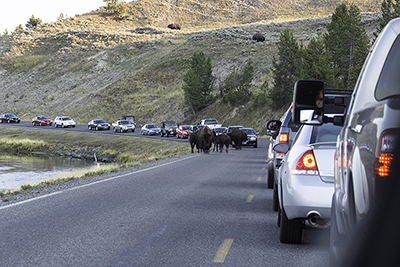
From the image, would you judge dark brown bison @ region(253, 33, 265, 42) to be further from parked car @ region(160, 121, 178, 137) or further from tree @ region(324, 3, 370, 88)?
tree @ region(324, 3, 370, 88)

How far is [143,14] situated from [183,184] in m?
150

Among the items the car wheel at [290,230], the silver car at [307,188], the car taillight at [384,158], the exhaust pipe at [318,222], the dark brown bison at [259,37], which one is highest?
the dark brown bison at [259,37]

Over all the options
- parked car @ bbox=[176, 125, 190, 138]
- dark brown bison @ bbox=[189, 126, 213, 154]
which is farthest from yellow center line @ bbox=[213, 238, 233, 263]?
parked car @ bbox=[176, 125, 190, 138]

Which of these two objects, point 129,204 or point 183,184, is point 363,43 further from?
point 129,204

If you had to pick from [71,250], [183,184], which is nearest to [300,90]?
[71,250]

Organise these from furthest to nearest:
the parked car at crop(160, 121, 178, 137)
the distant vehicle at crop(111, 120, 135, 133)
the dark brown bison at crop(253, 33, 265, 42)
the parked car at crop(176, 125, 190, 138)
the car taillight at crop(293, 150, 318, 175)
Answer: the dark brown bison at crop(253, 33, 265, 42), the distant vehicle at crop(111, 120, 135, 133), the parked car at crop(160, 121, 178, 137), the parked car at crop(176, 125, 190, 138), the car taillight at crop(293, 150, 318, 175)

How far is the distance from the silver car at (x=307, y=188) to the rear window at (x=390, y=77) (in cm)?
332

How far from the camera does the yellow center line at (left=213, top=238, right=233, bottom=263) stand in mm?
5782

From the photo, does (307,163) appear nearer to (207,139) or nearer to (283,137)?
(283,137)

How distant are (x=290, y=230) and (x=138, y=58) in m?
103

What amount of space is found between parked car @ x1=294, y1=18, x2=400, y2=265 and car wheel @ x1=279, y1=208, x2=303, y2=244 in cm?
311

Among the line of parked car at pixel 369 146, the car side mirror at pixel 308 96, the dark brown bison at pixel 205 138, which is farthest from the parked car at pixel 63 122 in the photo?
the car side mirror at pixel 308 96

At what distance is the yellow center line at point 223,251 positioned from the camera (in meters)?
5.78

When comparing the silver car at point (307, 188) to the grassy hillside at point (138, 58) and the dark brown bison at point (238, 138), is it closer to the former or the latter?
the dark brown bison at point (238, 138)
